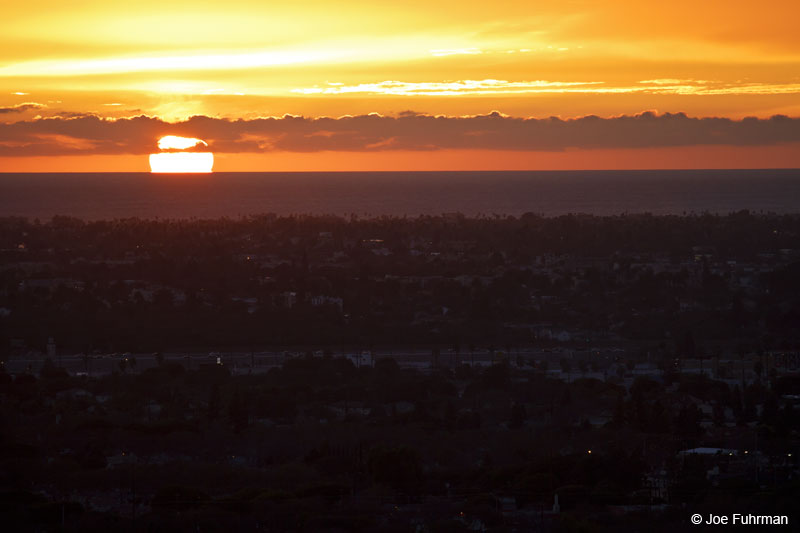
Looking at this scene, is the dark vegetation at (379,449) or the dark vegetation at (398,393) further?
the dark vegetation at (398,393)

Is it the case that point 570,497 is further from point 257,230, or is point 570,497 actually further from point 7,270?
point 257,230

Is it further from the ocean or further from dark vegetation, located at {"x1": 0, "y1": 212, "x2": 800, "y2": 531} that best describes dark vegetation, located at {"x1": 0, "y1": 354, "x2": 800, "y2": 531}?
the ocean

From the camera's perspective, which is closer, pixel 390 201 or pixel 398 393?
pixel 398 393

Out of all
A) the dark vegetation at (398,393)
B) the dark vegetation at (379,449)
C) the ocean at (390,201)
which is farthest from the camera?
the ocean at (390,201)

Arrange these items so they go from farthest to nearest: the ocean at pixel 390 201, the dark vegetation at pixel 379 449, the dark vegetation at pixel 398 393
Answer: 1. the ocean at pixel 390 201
2. the dark vegetation at pixel 398 393
3. the dark vegetation at pixel 379 449

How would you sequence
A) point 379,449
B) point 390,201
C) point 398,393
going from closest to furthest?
point 379,449, point 398,393, point 390,201

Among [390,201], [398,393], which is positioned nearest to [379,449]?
[398,393]

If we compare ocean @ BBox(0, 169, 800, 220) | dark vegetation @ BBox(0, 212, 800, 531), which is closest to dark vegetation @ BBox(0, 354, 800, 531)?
dark vegetation @ BBox(0, 212, 800, 531)

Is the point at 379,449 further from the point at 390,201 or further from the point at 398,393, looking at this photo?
the point at 390,201

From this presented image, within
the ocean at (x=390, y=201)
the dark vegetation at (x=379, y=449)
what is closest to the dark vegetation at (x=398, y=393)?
the dark vegetation at (x=379, y=449)

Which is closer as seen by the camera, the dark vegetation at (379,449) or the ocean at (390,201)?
the dark vegetation at (379,449)

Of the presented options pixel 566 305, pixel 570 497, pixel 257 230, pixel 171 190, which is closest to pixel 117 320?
pixel 566 305

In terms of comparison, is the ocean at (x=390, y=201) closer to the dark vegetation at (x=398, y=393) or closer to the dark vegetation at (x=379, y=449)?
the dark vegetation at (x=398, y=393)
